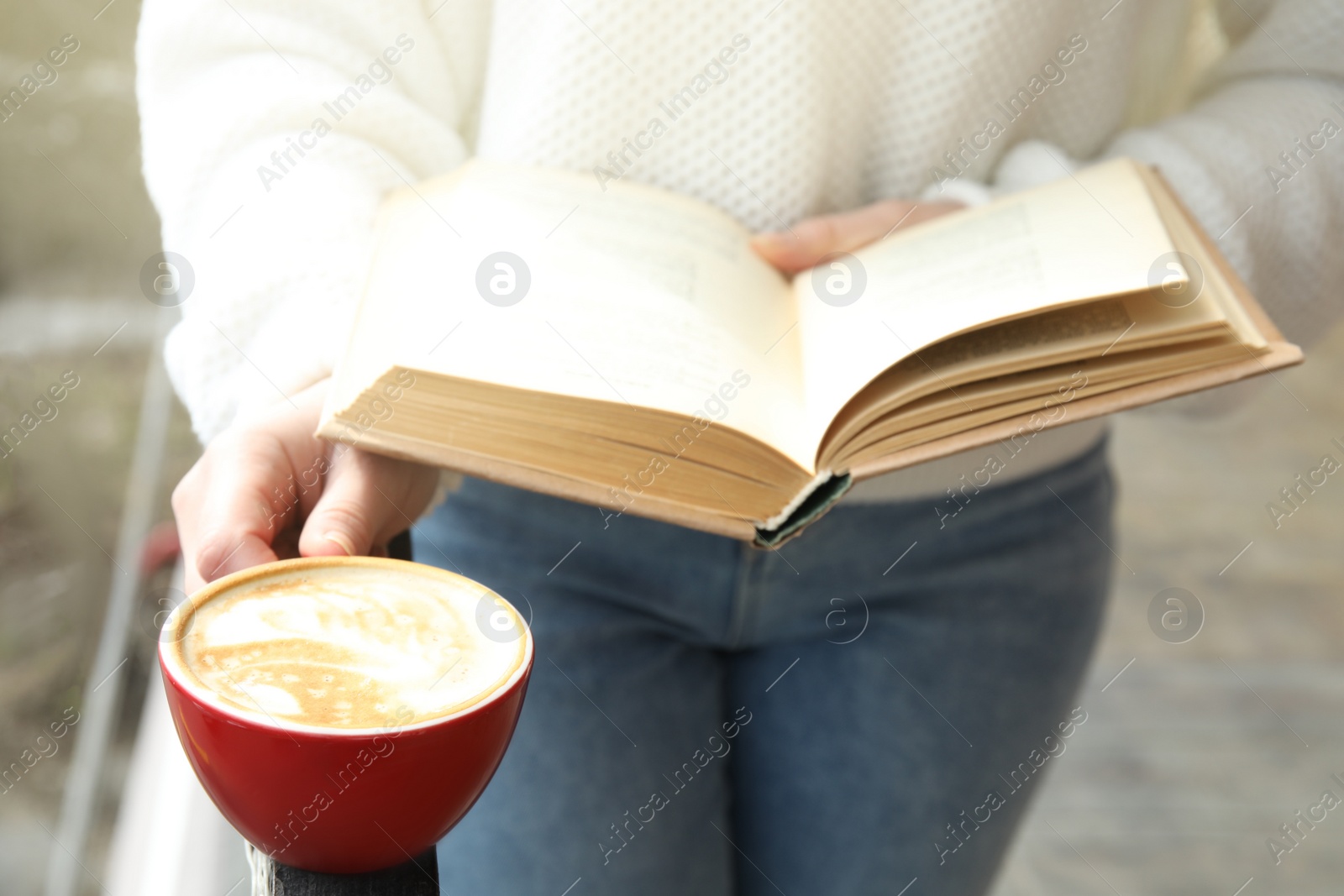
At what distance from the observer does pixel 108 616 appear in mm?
1155

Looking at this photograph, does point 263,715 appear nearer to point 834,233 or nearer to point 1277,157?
point 834,233

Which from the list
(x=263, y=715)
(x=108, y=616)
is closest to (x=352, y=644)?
(x=263, y=715)

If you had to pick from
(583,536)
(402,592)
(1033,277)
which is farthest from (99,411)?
(1033,277)

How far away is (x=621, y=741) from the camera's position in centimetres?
66

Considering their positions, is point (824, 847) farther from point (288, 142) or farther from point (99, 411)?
point (99, 411)

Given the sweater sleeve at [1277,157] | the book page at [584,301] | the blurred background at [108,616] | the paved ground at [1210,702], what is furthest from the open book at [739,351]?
the paved ground at [1210,702]

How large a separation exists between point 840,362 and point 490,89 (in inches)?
14.2

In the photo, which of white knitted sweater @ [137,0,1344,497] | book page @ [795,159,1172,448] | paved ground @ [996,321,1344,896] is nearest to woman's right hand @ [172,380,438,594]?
white knitted sweater @ [137,0,1344,497]

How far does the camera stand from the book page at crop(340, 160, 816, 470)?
503 mm

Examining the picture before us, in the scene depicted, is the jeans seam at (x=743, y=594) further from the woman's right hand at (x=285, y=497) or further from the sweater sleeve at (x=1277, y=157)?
the sweater sleeve at (x=1277, y=157)

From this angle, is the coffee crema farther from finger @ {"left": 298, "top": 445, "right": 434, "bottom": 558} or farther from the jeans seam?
the jeans seam

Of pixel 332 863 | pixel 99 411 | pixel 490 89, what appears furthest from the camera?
pixel 99 411

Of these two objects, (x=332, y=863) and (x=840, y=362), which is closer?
(x=332, y=863)

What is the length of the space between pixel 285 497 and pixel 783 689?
0.41 m
